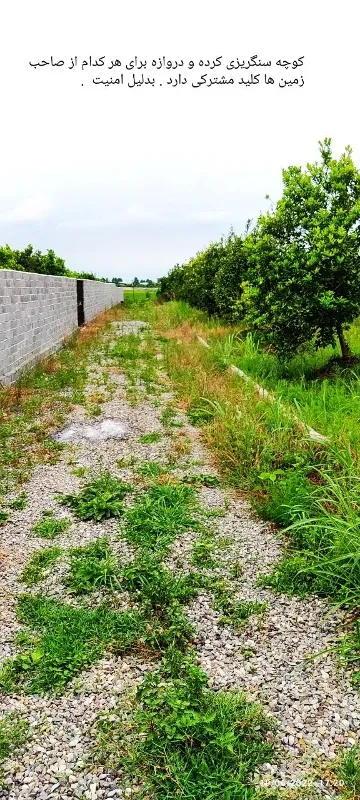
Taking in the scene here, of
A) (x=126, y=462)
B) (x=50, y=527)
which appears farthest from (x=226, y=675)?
(x=126, y=462)

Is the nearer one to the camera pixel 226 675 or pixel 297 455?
pixel 226 675

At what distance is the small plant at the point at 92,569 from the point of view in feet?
9.68

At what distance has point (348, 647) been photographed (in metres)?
2.44

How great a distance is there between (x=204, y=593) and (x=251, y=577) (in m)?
0.31

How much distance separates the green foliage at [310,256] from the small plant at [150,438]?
80.9 inches

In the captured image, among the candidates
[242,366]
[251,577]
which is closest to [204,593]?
[251,577]

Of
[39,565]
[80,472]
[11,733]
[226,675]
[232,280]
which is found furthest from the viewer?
[232,280]

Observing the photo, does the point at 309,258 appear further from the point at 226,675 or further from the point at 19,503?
the point at 226,675

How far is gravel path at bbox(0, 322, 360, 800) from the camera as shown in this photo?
6.20 feet

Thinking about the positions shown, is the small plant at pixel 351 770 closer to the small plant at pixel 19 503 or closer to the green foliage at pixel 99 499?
the green foliage at pixel 99 499

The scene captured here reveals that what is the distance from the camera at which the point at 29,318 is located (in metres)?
9.02

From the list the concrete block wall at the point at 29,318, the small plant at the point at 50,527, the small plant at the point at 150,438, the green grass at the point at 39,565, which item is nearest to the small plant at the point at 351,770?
the green grass at the point at 39,565

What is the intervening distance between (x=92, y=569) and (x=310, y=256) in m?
4.47

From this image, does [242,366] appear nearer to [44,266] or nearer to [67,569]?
[67,569]
